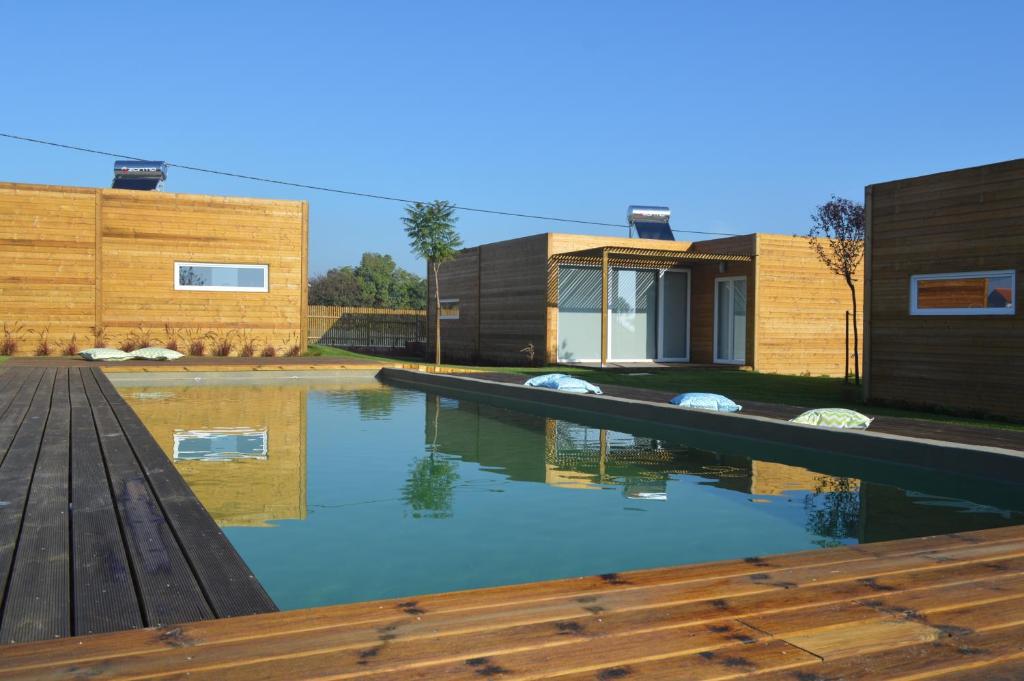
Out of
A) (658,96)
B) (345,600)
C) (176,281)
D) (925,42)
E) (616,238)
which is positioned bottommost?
(345,600)

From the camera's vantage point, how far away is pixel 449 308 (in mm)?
23781

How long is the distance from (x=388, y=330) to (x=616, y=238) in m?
10.9

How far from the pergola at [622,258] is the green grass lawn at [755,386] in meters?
1.45

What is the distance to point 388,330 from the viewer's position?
27.2 metres

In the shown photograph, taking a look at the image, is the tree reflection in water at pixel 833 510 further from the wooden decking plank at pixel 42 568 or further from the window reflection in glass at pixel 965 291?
the window reflection in glass at pixel 965 291

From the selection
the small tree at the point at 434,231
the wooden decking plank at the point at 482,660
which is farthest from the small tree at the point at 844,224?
the wooden decking plank at the point at 482,660

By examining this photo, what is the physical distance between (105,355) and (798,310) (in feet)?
49.9

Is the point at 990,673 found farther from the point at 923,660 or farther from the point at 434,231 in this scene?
the point at 434,231

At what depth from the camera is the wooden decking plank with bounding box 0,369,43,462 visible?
5627 millimetres

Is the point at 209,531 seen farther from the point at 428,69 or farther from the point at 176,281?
the point at 428,69

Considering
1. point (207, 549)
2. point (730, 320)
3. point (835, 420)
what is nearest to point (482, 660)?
point (207, 549)

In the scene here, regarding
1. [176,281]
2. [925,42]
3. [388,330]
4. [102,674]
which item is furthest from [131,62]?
[102,674]

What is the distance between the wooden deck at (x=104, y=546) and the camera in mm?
2225

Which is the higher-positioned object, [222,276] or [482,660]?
[222,276]
